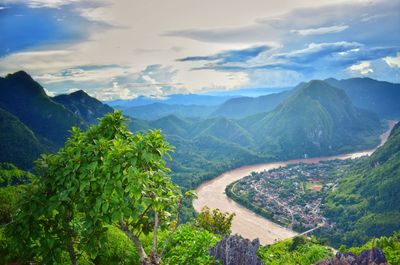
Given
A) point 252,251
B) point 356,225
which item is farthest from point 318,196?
point 252,251

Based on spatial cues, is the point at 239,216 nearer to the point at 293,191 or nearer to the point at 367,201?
the point at 293,191

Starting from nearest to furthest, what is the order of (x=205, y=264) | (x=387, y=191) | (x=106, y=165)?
(x=106, y=165) < (x=205, y=264) < (x=387, y=191)

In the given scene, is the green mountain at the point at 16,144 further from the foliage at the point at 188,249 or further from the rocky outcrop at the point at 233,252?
the rocky outcrop at the point at 233,252

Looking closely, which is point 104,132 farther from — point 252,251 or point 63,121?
point 63,121

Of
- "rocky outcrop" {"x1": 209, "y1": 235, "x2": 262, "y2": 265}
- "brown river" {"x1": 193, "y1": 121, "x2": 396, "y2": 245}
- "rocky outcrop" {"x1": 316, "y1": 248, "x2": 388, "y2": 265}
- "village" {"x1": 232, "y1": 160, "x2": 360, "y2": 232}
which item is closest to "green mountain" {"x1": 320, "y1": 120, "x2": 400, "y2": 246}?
"village" {"x1": 232, "y1": 160, "x2": 360, "y2": 232}

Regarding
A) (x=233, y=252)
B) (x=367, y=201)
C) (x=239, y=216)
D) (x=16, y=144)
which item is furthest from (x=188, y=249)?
(x=16, y=144)

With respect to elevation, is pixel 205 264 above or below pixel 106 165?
below
